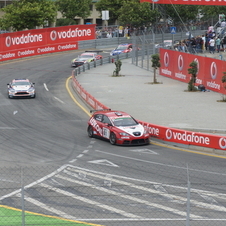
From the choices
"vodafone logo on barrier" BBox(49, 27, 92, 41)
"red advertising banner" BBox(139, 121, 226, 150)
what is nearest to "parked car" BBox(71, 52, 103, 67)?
"vodafone logo on barrier" BBox(49, 27, 92, 41)

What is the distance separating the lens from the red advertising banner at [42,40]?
58281 mm

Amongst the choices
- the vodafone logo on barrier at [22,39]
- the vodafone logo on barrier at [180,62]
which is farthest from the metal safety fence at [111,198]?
the vodafone logo on barrier at [22,39]

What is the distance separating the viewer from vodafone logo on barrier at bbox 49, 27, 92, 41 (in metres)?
64.4

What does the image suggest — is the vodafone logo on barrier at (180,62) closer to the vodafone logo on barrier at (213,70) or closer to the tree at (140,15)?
the vodafone logo on barrier at (213,70)

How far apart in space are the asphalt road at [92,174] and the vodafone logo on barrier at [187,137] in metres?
0.89

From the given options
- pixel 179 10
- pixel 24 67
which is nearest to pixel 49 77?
pixel 24 67

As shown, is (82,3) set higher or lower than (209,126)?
higher

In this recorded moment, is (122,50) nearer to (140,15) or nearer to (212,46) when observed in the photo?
(140,15)

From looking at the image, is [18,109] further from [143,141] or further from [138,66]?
[138,66]

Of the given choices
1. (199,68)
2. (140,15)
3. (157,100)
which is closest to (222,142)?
(157,100)

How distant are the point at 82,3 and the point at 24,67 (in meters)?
44.8

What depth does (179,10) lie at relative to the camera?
250 ft

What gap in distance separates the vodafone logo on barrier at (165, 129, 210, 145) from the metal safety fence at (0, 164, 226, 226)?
390cm

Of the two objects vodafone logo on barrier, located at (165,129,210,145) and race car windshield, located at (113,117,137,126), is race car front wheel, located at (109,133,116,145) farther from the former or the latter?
vodafone logo on barrier, located at (165,129,210,145)
